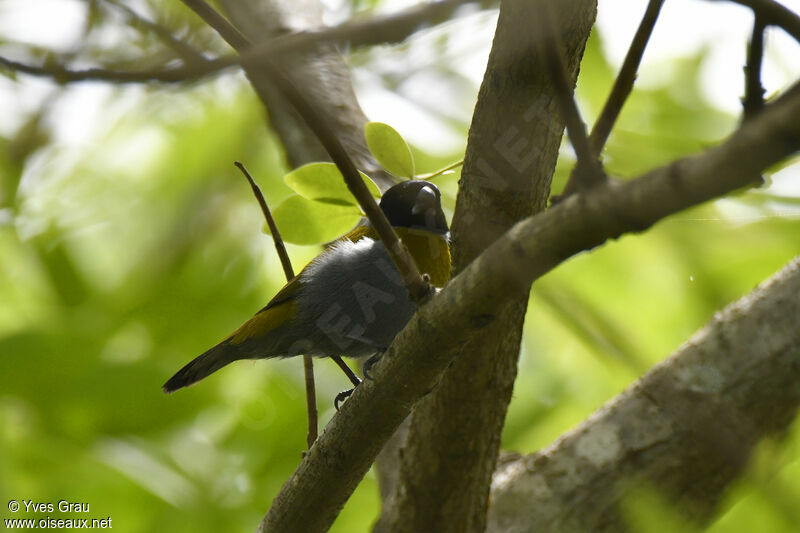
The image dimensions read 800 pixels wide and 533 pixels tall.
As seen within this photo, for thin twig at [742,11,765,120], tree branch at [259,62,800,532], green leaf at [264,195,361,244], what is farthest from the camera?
green leaf at [264,195,361,244]

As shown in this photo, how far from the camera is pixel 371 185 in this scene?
206 centimetres

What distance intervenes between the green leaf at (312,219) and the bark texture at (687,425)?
57.8 inches

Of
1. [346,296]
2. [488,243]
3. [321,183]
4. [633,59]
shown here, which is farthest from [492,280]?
[346,296]

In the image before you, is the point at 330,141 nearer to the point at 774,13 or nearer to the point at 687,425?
the point at 774,13

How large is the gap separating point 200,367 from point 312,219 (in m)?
1.04

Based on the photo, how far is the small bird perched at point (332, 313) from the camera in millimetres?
2879

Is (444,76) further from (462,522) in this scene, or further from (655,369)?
(462,522)

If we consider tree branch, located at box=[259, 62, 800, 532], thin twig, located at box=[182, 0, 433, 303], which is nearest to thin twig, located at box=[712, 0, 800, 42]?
tree branch, located at box=[259, 62, 800, 532]

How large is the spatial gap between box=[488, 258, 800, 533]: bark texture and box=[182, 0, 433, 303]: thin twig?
5.39 ft

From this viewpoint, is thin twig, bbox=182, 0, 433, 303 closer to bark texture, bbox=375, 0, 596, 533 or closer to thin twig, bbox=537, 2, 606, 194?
bark texture, bbox=375, 0, 596, 533

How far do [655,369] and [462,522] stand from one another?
0.95 meters

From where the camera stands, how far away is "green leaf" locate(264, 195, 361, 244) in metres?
2.07

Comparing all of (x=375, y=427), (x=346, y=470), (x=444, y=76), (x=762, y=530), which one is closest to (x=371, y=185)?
(x=375, y=427)

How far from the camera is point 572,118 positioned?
1.16 meters
